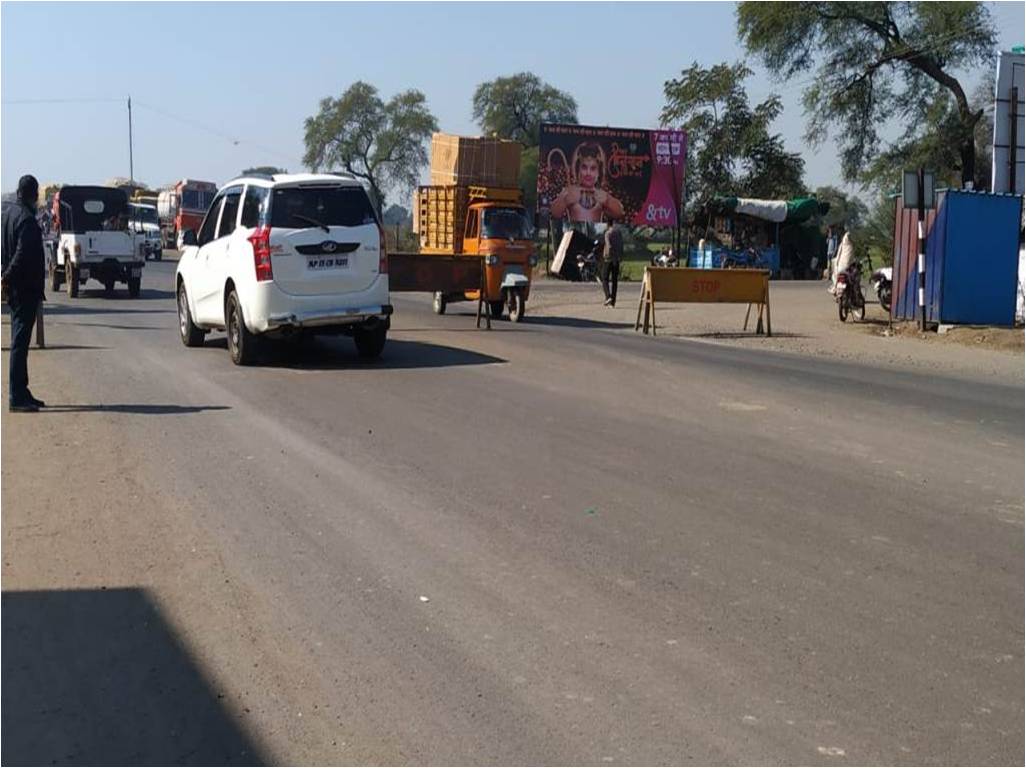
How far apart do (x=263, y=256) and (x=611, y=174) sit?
34797mm

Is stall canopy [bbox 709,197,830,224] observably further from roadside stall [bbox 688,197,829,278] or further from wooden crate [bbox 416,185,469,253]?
wooden crate [bbox 416,185,469,253]

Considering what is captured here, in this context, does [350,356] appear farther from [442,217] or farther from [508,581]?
[442,217]

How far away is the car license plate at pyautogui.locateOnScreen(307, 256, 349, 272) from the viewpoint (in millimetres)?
14172

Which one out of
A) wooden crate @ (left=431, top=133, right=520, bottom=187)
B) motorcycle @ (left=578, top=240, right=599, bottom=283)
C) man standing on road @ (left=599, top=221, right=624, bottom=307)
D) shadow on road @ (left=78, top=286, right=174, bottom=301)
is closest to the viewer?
wooden crate @ (left=431, top=133, right=520, bottom=187)

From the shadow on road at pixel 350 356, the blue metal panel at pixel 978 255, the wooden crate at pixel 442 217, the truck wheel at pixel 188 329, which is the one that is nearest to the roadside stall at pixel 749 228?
the wooden crate at pixel 442 217

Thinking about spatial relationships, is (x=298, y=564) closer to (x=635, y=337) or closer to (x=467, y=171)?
(x=635, y=337)

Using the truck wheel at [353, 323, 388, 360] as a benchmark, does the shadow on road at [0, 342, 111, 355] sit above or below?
below

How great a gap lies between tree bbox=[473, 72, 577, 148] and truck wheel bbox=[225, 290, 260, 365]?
74.1 m

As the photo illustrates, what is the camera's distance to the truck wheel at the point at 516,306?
23.5 meters

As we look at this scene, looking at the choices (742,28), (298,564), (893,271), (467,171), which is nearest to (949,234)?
(893,271)

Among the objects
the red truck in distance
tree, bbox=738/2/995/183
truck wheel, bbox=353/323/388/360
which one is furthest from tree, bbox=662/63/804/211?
truck wheel, bbox=353/323/388/360

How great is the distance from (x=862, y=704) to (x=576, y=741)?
3.96 ft

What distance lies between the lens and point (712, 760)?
4297 mm

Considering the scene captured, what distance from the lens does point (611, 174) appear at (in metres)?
47.4
